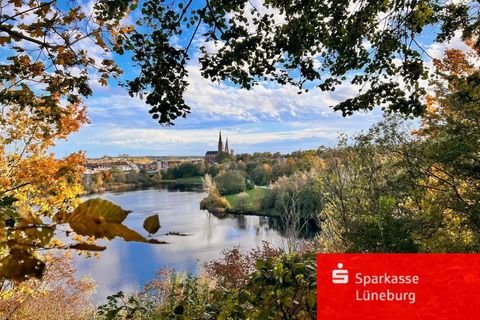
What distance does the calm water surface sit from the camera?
16094mm

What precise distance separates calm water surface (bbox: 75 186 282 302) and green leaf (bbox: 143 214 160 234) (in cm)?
948

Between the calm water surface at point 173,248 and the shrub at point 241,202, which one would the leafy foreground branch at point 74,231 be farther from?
the shrub at point 241,202

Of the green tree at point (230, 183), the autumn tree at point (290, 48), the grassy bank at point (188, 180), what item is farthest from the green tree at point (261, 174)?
the autumn tree at point (290, 48)

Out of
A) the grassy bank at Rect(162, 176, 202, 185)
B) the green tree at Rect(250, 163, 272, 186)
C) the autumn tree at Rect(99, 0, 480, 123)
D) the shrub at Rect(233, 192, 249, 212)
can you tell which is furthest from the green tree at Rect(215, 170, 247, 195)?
the autumn tree at Rect(99, 0, 480, 123)

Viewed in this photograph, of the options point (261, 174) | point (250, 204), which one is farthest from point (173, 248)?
point (261, 174)

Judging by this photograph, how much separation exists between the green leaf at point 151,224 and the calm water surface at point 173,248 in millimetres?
9478

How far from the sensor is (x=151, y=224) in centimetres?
51

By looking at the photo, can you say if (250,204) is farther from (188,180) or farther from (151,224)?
(151,224)

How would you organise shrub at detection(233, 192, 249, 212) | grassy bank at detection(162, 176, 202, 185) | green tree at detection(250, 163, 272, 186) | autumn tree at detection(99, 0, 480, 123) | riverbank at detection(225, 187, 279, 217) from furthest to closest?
1. grassy bank at detection(162, 176, 202, 185)
2. green tree at detection(250, 163, 272, 186)
3. shrub at detection(233, 192, 249, 212)
4. riverbank at detection(225, 187, 279, 217)
5. autumn tree at detection(99, 0, 480, 123)

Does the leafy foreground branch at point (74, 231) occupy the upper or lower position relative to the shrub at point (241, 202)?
upper

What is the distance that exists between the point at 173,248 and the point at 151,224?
2202 centimetres

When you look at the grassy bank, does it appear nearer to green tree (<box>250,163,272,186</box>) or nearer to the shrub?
green tree (<box>250,163,272,186</box>)

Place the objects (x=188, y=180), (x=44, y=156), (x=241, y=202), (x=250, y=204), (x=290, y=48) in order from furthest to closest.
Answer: (x=188, y=180) < (x=241, y=202) < (x=250, y=204) < (x=44, y=156) < (x=290, y=48)

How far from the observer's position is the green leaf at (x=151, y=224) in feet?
1.66
